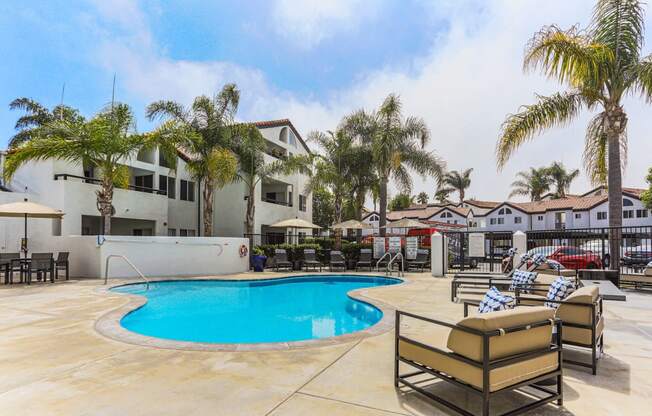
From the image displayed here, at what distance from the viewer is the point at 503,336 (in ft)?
9.84

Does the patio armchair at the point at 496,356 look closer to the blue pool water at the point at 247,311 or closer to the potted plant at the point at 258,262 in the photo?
the blue pool water at the point at 247,311

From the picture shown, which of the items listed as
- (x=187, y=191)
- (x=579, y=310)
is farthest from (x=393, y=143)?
(x=579, y=310)

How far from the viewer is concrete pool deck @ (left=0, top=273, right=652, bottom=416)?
3326 mm

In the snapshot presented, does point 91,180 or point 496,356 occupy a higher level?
point 91,180

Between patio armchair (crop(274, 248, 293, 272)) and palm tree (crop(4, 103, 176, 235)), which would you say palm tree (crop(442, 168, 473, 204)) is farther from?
palm tree (crop(4, 103, 176, 235))

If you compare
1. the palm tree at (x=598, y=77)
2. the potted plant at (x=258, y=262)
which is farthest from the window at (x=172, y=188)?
the palm tree at (x=598, y=77)

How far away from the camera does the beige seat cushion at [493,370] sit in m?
2.95

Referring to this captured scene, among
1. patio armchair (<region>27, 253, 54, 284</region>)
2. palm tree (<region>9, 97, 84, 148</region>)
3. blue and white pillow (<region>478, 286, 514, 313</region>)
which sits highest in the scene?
palm tree (<region>9, 97, 84, 148</region>)

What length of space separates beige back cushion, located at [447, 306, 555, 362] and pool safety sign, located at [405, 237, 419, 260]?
14.3 metres

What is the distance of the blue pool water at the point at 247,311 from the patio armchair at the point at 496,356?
397cm

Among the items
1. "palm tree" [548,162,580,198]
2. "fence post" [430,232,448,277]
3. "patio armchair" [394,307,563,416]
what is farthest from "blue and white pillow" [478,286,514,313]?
"palm tree" [548,162,580,198]

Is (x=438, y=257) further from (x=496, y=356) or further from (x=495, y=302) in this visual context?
(x=496, y=356)

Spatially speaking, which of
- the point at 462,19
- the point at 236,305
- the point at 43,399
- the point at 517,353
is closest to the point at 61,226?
the point at 236,305

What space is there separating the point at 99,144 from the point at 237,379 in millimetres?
12517
